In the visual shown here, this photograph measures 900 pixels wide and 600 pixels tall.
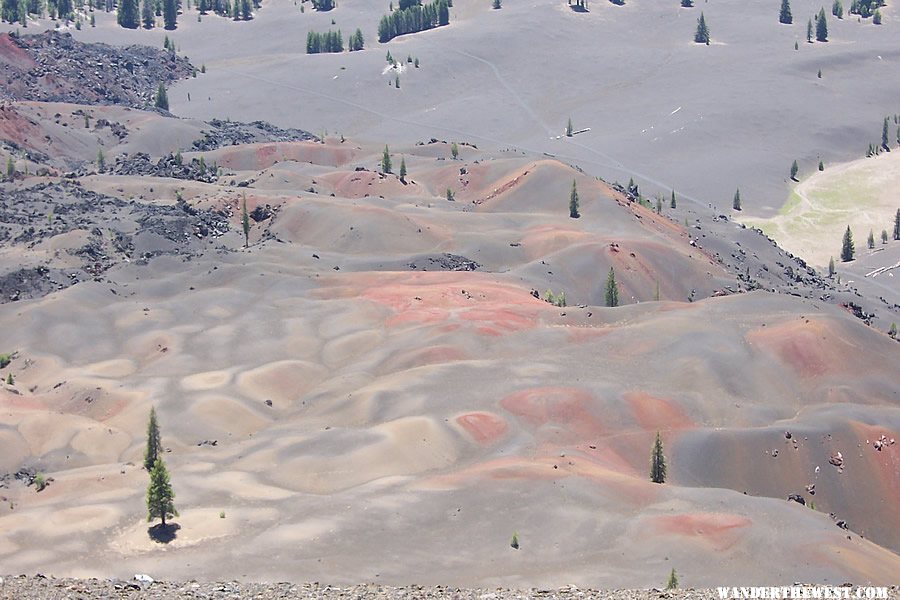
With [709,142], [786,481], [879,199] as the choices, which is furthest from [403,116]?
[786,481]

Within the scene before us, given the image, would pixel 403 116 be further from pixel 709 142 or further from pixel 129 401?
pixel 129 401

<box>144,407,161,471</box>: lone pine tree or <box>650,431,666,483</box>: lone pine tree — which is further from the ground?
<box>144,407,161,471</box>: lone pine tree

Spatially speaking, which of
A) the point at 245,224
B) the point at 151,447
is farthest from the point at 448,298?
the point at 151,447

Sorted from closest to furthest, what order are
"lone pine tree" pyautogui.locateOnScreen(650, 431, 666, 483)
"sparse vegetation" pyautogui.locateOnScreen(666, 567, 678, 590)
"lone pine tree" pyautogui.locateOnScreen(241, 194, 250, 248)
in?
"sparse vegetation" pyautogui.locateOnScreen(666, 567, 678, 590) < "lone pine tree" pyautogui.locateOnScreen(650, 431, 666, 483) < "lone pine tree" pyautogui.locateOnScreen(241, 194, 250, 248)

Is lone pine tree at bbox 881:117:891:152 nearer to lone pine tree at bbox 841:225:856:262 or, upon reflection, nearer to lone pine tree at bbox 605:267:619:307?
lone pine tree at bbox 841:225:856:262

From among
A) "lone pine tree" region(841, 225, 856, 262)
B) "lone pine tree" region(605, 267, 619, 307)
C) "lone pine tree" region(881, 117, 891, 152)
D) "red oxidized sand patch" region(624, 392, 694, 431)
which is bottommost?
"lone pine tree" region(841, 225, 856, 262)

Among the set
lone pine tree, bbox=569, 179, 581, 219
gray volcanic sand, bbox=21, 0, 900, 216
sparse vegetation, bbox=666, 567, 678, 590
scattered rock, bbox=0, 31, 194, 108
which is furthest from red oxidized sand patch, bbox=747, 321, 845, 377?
scattered rock, bbox=0, 31, 194, 108

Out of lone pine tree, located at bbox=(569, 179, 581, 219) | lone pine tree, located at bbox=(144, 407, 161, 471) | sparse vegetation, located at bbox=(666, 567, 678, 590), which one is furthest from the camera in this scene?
lone pine tree, located at bbox=(569, 179, 581, 219)

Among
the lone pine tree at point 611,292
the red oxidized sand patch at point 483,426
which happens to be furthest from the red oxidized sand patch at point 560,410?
the lone pine tree at point 611,292
